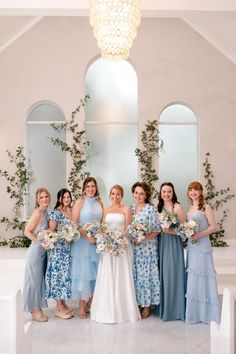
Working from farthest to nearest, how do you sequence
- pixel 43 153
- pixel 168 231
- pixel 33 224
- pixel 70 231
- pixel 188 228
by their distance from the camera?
pixel 43 153 < pixel 33 224 < pixel 168 231 < pixel 70 231 < pixel 188 228

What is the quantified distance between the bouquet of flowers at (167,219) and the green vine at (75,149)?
4735 millimetres

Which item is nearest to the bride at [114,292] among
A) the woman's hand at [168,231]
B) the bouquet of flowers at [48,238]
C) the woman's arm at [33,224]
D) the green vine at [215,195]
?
the woman's hand at [168,231]

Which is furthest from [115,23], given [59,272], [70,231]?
[59,272]

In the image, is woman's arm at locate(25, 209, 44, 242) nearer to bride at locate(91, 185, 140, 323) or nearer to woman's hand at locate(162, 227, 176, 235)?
bride at locate(91, 185, 140, 323)

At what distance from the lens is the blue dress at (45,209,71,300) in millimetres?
5258

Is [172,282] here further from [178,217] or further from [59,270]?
[59,270]

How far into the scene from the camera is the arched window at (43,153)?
32.7 ft

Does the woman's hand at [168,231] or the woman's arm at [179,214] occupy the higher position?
the woman's arm at [179,214]

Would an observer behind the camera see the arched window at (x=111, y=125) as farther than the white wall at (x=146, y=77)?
Yes

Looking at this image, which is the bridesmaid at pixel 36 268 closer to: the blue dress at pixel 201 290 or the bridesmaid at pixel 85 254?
the bridesmaid at pixel 85 254

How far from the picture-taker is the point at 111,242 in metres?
5.01

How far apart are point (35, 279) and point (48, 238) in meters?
0.57

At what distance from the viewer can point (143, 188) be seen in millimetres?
5391

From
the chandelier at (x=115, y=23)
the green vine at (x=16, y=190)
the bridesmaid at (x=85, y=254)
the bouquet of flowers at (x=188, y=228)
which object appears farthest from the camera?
the green vine at (x=16, y=190)
